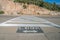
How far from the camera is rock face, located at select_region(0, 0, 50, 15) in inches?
1666

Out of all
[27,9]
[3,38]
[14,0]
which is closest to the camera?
[3,38]

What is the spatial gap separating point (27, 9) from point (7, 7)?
14.4ft

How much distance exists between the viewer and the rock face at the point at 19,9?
42.3 m

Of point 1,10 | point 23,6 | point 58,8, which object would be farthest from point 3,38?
point 58,8

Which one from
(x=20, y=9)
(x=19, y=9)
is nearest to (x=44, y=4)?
(x=20, y=9)

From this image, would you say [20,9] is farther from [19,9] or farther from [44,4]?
[44,4]

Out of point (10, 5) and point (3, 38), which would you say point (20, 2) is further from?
point (3, 38)

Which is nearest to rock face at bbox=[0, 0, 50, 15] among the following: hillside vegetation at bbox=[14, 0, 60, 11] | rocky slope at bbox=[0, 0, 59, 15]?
rocky slope at bbox=[0, 0, 59, 15]

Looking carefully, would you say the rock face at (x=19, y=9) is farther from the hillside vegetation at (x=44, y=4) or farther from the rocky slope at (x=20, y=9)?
the hillside vegetation at (x=44, y=4)

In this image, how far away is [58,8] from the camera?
46.8m

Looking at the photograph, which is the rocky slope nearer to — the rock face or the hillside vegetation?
the rock face

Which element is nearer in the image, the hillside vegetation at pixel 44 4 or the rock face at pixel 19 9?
the rock face at pixel 19 9

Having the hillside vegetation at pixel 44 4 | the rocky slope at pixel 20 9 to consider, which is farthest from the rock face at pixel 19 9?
the hillside vegetation at pixel 44 4

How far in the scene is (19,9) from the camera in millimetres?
43562
